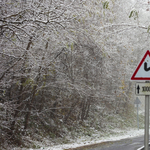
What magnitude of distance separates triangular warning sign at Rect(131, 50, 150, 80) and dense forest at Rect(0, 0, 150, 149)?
8.66ft

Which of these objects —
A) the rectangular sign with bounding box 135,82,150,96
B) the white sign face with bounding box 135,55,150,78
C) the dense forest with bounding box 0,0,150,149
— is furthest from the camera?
the dense forest with bounding box 0,0,150,149

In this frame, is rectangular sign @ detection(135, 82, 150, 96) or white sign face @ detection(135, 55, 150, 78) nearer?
rectangular sign @ detection(135, 82, 150, 96)

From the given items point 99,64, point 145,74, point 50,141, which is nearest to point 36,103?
point 50,141

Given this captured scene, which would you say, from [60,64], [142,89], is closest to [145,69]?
[142,89]

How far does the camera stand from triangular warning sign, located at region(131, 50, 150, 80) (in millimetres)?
5320

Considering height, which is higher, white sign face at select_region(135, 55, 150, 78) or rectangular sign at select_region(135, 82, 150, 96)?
white sign face at select_region(135, 55, 150, 78)

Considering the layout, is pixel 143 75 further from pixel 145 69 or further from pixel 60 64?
pixel 60 64

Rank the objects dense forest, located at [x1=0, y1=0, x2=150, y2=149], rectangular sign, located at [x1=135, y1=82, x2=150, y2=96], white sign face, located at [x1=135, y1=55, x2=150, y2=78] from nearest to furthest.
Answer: rectangular sign, located at [x1=135, y1=82, x2=150, y2=96] < white sign face, located at [x1=135, y1=55, x2=150, y2=78] < dense forest, located at [x1=0, y1=0, x2=150, y2=149]

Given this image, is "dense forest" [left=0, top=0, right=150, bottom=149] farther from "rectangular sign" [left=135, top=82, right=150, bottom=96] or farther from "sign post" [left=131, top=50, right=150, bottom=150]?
"rectangular sign" [left=135, top=82, right=150, bottom=96]

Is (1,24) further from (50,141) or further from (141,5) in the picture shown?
(50,141)

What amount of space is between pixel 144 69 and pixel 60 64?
945cm

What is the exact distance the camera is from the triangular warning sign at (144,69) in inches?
209

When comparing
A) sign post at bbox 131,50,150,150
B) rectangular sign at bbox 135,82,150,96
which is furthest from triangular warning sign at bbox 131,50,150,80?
rectangular sign at bbox 135,82,150,96

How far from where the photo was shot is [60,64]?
47.6 ft
